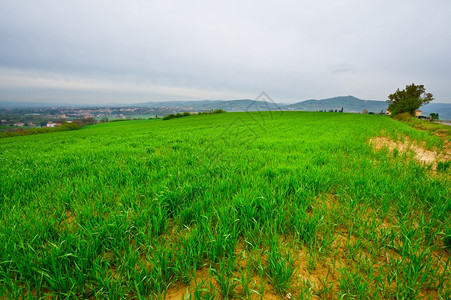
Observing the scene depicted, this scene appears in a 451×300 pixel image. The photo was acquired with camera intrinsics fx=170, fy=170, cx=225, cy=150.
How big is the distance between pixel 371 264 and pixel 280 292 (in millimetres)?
1033

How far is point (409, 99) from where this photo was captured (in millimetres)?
52406

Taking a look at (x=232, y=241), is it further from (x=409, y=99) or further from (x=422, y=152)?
(x=409, y=99)

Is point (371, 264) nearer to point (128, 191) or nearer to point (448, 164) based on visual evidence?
point (128, 191)

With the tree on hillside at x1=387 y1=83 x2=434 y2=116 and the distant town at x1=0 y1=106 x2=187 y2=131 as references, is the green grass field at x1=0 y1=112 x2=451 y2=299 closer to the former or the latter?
the tree on hillside at x1=387 y1=83 x2=434 y2=116

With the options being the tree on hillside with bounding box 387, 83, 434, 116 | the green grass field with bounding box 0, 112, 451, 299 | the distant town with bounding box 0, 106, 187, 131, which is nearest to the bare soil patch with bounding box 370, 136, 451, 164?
the green grass field with bounding box 0, 112, 451, 299

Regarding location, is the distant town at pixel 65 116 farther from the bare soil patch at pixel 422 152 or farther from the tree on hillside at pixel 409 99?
the bare soil patch at pixel 422 152

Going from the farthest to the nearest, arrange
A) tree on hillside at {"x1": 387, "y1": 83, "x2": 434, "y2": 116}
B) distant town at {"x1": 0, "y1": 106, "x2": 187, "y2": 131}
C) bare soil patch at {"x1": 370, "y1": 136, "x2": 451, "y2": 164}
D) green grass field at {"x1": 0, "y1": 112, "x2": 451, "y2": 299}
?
distant town at {"x1": 0, "y1": 106, "x2": 187, "y2": 131} → tree on hillside at {"x1": 387, "y1": 83, "x2": 434, "y2": 116} → bare soil patch at {"x1": 370, "y1": 136, "x2": 451, "y2": 164} → green grass field at {"x1": 0, "y1": 112, "x2": 451, "y2": 299}

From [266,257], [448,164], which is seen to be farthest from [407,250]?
[448,164]

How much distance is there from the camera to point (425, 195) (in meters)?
3.01

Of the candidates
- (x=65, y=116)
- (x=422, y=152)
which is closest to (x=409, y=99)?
(x=422, y=152)

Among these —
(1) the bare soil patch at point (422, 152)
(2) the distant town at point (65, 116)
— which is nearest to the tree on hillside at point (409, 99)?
(1) the bare soil patch at point (422, 152)

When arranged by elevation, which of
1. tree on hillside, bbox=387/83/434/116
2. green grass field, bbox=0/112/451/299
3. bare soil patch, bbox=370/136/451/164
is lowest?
green grass field, bbox=0/112/451/299

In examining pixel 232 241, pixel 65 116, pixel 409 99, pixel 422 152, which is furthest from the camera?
pixel 65 116

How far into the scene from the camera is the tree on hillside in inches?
2013
